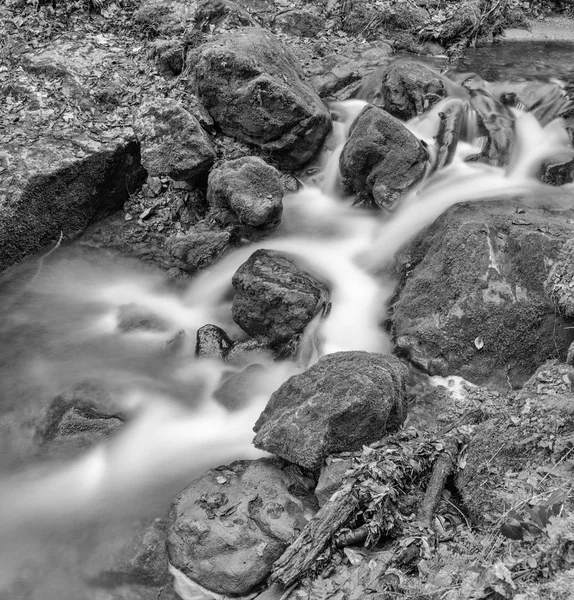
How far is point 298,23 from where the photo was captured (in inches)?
460

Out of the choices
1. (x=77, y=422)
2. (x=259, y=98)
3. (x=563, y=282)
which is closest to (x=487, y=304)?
(x=563, y=282)

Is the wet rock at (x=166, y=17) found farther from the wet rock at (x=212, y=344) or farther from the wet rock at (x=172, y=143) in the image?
the wet rock at (x=212, y=344)

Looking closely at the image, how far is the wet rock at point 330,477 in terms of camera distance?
425 cm

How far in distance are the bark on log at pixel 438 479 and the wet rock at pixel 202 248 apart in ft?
15.2

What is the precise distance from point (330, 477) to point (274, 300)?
2.58 metres

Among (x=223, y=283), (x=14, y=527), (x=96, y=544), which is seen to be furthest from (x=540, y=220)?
(x=14, y=527)

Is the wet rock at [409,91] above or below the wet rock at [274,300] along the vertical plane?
above

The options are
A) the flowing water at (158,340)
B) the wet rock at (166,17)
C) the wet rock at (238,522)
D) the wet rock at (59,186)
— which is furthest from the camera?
the wet rock at (166,17)

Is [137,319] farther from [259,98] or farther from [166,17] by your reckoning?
[166,17]

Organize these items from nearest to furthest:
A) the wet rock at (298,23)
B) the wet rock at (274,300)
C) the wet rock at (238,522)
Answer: the wet rock at (238,522)
the wet rock at (274,300)
the wet rock at (298,23)

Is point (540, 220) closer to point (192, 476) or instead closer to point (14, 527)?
point (192, 476)

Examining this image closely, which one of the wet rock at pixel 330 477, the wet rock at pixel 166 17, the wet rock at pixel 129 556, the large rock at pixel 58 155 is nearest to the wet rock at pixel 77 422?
the wet rock at pixel 129 556

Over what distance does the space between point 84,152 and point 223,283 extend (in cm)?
313

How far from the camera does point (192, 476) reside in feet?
17.7
